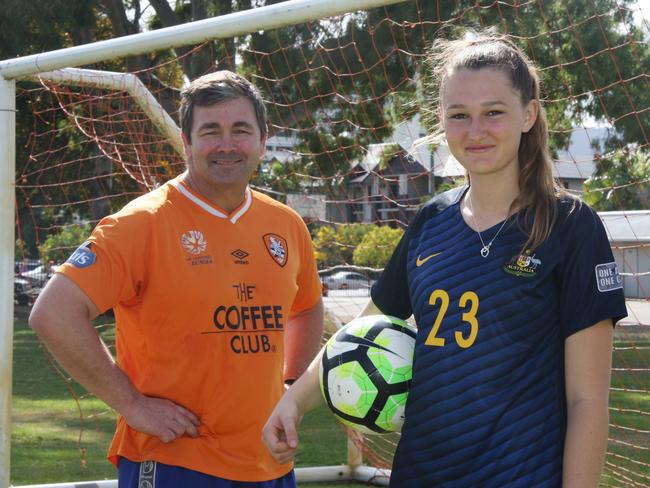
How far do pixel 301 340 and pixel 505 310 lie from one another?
1535 mm

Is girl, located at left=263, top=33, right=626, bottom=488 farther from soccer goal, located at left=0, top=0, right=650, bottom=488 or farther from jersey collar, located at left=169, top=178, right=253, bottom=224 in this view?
soccer goal, located at left=0, top=0, right=650, bottom=488

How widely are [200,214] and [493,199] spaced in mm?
1192

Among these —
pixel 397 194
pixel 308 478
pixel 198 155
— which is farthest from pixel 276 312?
A: pixel 397 194

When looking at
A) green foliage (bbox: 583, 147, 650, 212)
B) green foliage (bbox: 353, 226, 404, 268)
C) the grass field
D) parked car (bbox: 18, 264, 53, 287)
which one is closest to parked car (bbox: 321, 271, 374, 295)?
green foliage (bbox: 353, 226, 404, 268)

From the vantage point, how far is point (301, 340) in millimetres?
3496

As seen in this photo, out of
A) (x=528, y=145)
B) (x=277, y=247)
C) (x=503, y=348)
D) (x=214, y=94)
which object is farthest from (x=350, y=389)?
(x=214, y=94)

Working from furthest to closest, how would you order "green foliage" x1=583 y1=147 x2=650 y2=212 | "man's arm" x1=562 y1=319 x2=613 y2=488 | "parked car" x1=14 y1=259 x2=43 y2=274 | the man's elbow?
"parked car" x1=14 y1=259 x2=43 y2=274 → "green foliage" x1=583 y1=147 x2=650 y2=212 → the man's elbow → "man's arm" x1=562 y1=319 x2=613 y2=488

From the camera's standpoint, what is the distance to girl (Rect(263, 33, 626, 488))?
6.55 ft

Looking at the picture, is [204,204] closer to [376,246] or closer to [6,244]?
[6,244]

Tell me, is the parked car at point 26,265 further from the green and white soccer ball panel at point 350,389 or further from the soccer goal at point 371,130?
the green and white soccer ball panel at point 350,389

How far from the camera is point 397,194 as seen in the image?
6.47m

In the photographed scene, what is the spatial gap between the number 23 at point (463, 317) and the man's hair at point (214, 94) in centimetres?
125

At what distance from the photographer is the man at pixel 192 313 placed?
2.82 meters

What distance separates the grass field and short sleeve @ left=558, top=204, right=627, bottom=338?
3.17 meters
